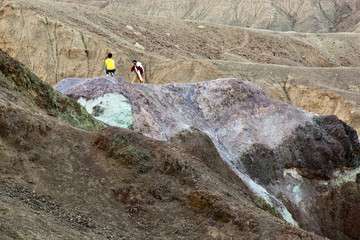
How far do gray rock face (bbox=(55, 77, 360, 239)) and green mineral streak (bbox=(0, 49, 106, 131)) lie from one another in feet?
10.9

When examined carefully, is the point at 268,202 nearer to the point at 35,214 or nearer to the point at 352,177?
the point at 352,177

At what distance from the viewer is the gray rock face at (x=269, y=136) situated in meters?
14.2

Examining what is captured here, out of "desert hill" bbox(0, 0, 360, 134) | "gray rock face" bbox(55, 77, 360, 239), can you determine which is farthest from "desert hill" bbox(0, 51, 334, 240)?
"desert hill" bbox(0, 0, 360, 134)

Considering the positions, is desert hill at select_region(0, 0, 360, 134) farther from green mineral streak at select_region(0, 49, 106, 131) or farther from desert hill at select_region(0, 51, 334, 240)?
desert hill at select_region(0, 51, 334, 240)

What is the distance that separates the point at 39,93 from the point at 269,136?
8.13 m

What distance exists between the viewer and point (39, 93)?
9.29 metres

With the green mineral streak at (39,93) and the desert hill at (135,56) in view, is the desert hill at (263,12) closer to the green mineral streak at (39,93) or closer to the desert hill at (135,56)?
the desert hill at (135,56)

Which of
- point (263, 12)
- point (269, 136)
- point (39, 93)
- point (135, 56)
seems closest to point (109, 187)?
point (39, 93)

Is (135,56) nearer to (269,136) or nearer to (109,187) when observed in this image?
(269,136)

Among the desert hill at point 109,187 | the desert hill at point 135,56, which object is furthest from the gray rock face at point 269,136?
the desert hill at point 135,56

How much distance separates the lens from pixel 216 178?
8.57m

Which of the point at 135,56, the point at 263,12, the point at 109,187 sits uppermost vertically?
the point at 263,12

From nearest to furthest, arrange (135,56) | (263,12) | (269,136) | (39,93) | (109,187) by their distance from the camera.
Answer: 1. (109,187)
2. (39,93)
3. (269,136)
4. (135,56)
5. (263,12)

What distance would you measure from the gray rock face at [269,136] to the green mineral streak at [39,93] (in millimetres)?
3322
